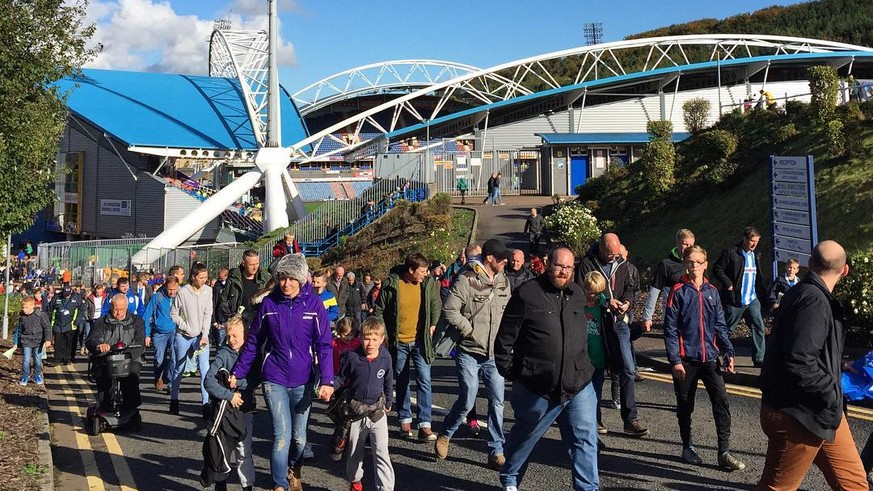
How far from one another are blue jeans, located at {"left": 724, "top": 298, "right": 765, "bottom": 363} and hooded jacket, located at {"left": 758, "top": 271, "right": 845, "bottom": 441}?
239 inches

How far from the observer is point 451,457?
25.0 ft

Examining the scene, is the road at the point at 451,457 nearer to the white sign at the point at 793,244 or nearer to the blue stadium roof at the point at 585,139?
the white sign at the point at 793,244

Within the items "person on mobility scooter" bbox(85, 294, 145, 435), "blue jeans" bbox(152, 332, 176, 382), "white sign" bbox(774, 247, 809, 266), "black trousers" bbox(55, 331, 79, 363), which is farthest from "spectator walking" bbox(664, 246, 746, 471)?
"black trousers" bbox(55, 331, 79, 363)

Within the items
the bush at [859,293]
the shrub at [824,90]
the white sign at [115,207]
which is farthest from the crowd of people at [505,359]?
the white sign at [115,207]

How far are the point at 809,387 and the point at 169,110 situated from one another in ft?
162

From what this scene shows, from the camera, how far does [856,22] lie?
8150 cm

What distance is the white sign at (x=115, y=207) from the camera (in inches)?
1870

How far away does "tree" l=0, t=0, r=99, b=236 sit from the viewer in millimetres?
12617

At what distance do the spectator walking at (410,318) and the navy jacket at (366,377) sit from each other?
153 cm

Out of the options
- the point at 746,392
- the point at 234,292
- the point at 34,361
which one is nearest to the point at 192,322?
the point at 234,292

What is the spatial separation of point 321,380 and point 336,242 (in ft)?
86.1

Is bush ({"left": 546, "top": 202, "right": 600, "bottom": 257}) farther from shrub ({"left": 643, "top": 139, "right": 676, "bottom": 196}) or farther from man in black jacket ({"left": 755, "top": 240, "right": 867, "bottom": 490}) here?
man in black jacket ({"left": 755, "top": 240, "right": 867, "bottom": 490})

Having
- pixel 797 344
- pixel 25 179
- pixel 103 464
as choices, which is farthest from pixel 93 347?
pixel 797 344

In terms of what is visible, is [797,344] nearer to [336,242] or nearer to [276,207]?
[336,242]
